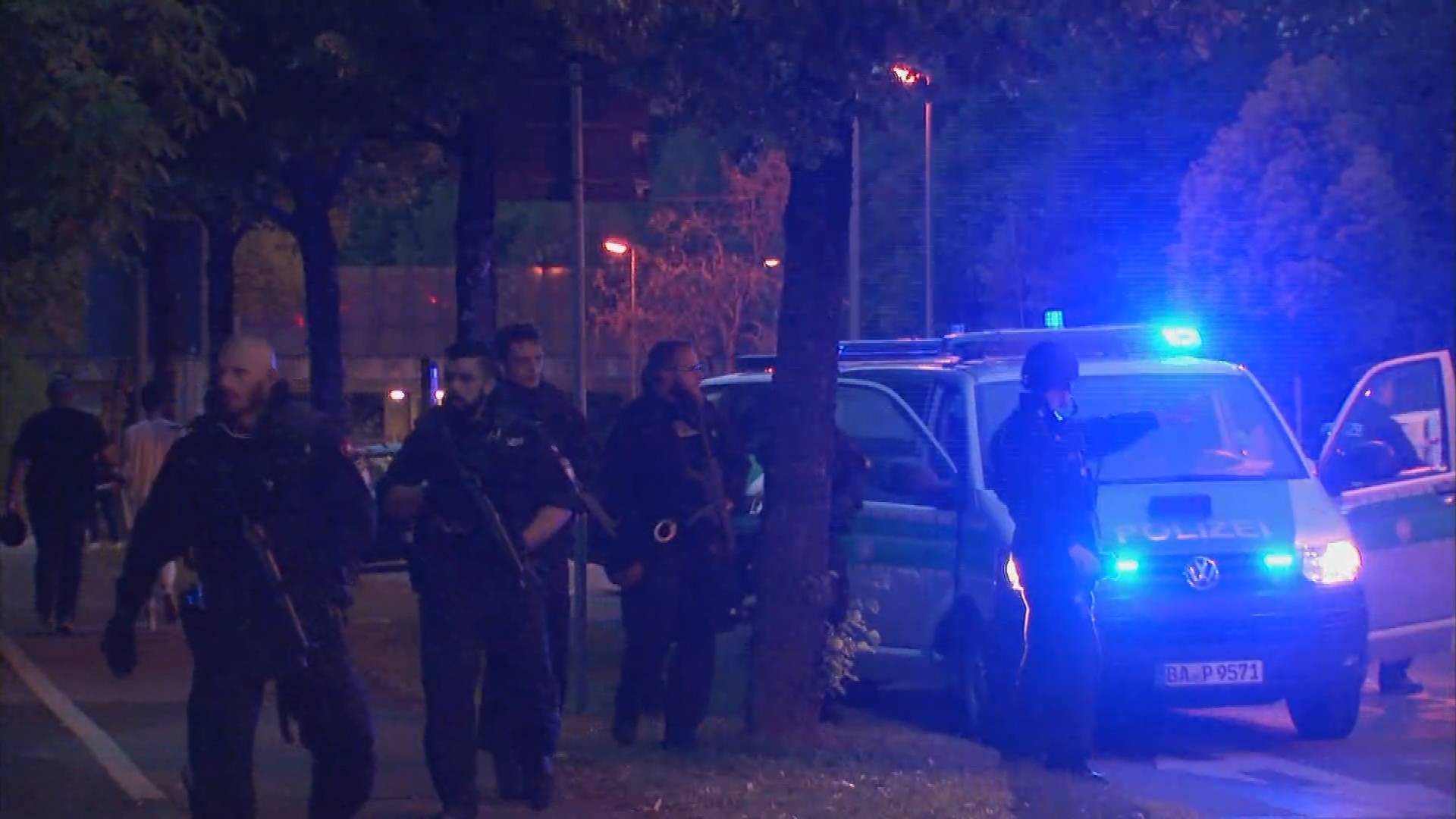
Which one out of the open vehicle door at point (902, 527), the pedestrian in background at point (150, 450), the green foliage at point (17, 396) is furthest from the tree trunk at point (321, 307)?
the green foliage at point (17, 396)

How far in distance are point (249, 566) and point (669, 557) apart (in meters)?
3.03

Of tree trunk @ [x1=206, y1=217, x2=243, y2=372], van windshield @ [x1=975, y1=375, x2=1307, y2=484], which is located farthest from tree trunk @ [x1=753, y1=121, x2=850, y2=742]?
tree trunk @ [x1=206, y1=217, x2=243, y2=372]

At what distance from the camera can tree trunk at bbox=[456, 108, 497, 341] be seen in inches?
501

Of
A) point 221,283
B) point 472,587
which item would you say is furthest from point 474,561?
point 221,283

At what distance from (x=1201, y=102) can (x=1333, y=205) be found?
3.39 metres

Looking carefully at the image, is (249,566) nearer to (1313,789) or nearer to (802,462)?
(802,462)

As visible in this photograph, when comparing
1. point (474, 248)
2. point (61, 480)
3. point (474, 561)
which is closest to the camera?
point (474, 561)

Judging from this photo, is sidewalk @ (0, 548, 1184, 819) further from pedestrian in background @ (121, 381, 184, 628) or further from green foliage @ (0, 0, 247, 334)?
pedestrian in background @ (121, 381, 184, 628)

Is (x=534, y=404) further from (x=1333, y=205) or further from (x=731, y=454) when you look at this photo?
(x=1333, y=205)

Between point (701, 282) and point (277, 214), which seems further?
point (701, 282)

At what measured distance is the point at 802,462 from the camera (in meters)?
8.72

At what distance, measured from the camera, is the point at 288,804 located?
27.2ft

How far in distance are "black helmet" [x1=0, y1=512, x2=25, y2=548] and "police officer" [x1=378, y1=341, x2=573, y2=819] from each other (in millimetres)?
6775

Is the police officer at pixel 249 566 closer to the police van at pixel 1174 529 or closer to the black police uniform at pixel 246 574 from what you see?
the black police uniform at pixel 246 574
